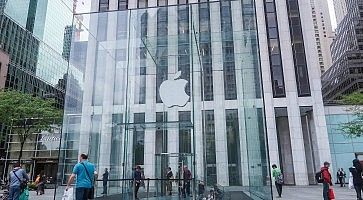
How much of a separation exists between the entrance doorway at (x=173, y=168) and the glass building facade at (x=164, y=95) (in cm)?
5

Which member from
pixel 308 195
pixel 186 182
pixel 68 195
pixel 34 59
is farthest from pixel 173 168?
pixel 34 59

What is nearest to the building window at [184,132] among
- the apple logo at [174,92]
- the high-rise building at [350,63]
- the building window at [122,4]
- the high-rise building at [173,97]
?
the high-rise building at [173,97]

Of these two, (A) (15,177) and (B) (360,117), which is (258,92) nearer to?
(A) (15,177)

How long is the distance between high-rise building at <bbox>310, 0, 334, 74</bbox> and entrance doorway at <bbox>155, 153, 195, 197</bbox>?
128 meters

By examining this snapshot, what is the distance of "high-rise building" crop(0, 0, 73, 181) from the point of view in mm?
39750

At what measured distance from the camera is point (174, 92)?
523 inches

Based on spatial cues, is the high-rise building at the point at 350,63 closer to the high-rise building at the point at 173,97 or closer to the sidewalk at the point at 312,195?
the sidewalk at the point at 312,195

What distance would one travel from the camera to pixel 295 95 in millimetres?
28938

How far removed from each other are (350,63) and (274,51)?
127 ft

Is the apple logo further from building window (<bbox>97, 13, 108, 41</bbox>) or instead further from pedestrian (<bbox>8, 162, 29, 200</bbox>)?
pedestrian (<bbox>8, 162, 29, 200</bbox>)

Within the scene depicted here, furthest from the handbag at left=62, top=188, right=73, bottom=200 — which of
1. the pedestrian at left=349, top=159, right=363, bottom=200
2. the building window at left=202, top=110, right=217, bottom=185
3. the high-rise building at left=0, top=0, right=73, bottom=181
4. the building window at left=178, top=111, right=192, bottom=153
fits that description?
the high-rise building at left=0, top=0, right=73, bottom=181

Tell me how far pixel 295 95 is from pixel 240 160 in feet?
54.0

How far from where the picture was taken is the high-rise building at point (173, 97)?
1312cm

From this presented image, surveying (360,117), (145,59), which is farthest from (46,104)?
(360,117)
